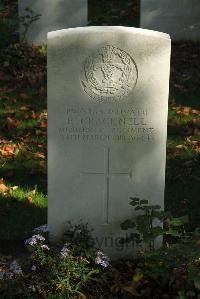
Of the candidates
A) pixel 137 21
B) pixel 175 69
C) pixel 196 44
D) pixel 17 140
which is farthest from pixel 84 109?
pixel 137 21

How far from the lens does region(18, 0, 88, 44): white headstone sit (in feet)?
33.8

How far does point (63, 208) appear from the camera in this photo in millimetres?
4855

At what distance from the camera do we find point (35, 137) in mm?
7352

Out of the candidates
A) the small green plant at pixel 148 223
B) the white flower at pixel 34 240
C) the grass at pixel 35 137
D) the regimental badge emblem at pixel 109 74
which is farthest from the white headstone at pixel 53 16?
the white flower at pixel 34 240

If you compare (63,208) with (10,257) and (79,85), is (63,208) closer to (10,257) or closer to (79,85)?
(10,257)

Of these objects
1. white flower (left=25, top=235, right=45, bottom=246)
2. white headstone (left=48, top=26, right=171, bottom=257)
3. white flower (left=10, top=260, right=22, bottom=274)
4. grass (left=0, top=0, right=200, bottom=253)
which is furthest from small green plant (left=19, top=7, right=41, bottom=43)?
white flower (left=10, top=260, right=22, bottom=274)

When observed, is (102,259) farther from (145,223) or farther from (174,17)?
(174,17)

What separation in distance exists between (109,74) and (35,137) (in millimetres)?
2864

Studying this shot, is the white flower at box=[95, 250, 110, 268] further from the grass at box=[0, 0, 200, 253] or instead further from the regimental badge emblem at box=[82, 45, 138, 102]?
the regimental badge emblem at box=[82, 45, 138, 102]

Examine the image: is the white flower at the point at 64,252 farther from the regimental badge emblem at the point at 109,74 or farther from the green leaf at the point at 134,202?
the regimental badge emblem at the point at 109,74

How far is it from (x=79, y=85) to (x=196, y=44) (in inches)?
246

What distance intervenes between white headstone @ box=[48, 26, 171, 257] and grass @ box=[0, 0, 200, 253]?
77 cm

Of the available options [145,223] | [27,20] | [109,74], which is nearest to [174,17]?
[27,20]

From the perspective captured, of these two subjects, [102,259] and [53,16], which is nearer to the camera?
[102,259]
